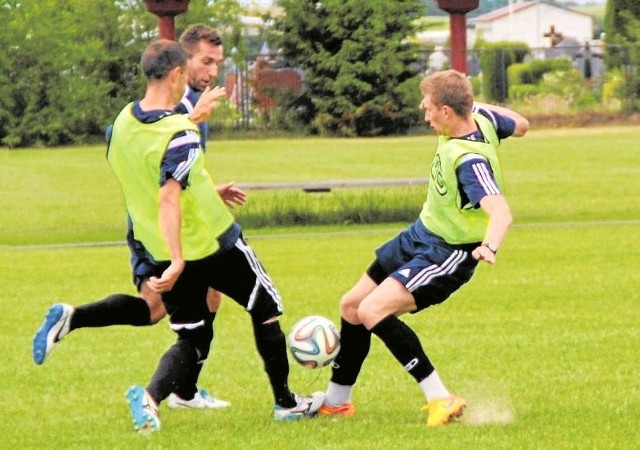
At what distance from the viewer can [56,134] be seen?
44.0m

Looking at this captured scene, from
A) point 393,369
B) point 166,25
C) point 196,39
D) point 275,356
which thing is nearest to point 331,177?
point 166,25

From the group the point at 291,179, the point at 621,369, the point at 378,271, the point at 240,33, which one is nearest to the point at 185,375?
the point at 378,271

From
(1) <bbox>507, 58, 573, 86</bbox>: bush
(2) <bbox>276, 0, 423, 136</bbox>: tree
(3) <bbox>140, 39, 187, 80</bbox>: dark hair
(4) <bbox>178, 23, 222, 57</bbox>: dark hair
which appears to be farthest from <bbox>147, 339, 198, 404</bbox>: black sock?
(1) <bbox>507, 58, 573, 86</bbox>: bush

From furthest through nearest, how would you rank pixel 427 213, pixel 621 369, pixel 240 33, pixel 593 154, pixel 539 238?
pixel 240 33, pixel 593 154, pixel 539 238, pixel 621 369, pixel 427 213

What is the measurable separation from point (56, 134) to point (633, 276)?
3152 centimetres

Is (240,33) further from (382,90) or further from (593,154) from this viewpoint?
(593,154)

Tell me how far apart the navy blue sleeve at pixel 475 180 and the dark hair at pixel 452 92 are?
261 millimetres

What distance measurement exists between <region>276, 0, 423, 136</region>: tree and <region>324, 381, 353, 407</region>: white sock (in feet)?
118

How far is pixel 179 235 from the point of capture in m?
7.36

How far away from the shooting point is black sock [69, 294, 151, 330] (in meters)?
7.87

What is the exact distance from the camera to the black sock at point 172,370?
24.5 ft

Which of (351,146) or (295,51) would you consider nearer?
(351,146)

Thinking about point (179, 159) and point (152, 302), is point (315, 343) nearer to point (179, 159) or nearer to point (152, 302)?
point (152, 302)

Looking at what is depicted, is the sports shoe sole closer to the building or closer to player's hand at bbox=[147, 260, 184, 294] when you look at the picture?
player's hand at bbox=[147, 260, 184, 294]
